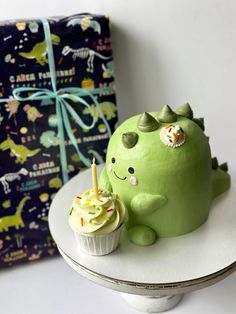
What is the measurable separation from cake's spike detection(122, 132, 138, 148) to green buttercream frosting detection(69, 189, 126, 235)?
73mm

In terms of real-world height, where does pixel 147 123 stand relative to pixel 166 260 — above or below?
above

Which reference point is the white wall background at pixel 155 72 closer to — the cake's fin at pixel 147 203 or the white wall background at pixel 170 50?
the white wall background at pixel 170 50

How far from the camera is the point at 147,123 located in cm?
59

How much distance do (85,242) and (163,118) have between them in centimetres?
20

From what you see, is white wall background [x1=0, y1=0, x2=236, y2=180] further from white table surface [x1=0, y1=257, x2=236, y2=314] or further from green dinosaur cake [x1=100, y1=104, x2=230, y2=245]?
white table surface [x1=0, y1=257, x2=236, y2=314]

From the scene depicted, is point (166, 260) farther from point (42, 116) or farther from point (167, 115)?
point (42, 116)

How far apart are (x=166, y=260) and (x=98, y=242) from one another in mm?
95

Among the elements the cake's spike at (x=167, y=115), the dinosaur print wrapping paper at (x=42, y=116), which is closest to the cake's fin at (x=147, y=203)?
the cake's spike at (x=167, y=115)

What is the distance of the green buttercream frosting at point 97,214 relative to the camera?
57cm

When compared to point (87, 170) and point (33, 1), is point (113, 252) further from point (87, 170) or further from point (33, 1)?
point (33, 1)

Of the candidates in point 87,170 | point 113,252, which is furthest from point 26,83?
point 113,252

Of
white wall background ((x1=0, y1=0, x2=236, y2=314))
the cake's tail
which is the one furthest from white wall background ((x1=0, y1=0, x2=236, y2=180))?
the cake's tail

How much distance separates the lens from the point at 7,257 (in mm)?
794

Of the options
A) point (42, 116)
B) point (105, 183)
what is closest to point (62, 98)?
point (42, 116)
